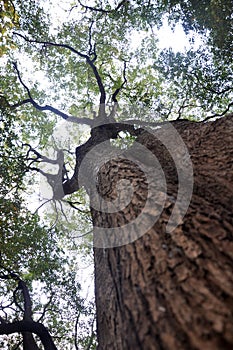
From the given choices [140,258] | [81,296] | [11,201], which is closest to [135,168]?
[140,258]

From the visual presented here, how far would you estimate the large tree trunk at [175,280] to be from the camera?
122 cm

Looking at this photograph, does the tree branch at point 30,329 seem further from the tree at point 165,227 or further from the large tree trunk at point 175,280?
the large tree trunk at point 175,280

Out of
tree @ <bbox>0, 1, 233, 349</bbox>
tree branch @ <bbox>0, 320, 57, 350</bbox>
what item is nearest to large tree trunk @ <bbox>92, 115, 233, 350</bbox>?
tree @ <bbox>0, 1, 233, 349</bbox>

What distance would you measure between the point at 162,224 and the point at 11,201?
7.40 meters

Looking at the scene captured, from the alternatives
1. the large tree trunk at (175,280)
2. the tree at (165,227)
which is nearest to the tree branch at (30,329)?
the tree at (165,227)

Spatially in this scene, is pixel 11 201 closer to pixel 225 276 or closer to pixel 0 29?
pixel 0 29

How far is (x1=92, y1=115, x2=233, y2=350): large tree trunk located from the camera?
1217 millimetres

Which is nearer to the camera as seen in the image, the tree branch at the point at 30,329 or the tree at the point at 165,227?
the tree at the point at 165,227

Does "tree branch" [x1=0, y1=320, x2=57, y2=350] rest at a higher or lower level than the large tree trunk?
higher

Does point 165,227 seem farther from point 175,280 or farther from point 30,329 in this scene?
point 30,329

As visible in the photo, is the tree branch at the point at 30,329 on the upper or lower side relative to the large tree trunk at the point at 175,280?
upper

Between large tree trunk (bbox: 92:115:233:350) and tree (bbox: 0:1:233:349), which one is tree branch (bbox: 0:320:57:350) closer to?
tree (bbox: 0:1:233:349)

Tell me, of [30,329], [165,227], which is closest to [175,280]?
[165,227]

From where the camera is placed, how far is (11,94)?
1041 cm
